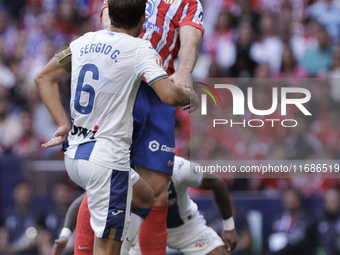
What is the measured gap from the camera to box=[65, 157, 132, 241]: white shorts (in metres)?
3.21

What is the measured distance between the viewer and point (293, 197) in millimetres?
6875

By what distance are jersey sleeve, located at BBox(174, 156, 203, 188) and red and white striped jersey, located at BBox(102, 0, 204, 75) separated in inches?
35.1

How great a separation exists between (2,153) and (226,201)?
491cm

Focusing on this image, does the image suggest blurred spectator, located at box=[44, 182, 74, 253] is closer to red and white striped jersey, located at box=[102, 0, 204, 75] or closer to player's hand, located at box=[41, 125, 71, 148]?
red and white striped jersey, located at box=[102, 0, 204, 75]

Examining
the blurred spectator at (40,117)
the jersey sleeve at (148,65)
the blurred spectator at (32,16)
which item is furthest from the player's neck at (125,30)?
the blurred spectator at (32,16)

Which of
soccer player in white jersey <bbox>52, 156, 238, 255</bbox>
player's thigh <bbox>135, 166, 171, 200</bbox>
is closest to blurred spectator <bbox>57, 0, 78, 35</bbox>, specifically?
soccer player in white jersey <bbox>52, 156, 238, 255</bbox>

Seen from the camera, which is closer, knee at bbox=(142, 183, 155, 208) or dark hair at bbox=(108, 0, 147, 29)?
dark hair at bbox=(108, 0, 147, 29)

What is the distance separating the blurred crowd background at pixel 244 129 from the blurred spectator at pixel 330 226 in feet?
0.04

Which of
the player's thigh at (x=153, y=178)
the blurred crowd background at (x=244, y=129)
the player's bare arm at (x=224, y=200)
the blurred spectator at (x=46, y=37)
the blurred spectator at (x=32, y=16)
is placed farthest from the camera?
the blurred spectator at (x=32, y=16)

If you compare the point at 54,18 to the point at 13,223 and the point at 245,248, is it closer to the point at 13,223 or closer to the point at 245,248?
the point at 13,223

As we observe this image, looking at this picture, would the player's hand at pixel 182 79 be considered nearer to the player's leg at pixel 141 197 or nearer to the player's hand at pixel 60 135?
the player's leg at pixel 141 197

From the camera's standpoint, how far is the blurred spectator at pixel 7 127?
27.2ft

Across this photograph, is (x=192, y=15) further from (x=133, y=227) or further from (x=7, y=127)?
(x=7, y=127)

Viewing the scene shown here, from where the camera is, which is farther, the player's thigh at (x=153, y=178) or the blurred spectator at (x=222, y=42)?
the blurred spectator at (x=222, y=42)
